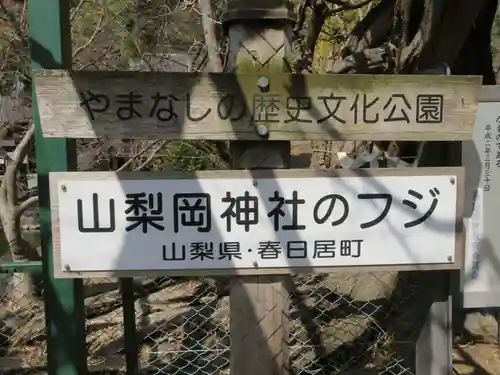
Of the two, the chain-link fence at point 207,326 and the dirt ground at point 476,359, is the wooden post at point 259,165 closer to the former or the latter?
the chain-link fence at point 207,326

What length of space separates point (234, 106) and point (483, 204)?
3.89 feet

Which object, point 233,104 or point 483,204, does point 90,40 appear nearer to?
point 233,104

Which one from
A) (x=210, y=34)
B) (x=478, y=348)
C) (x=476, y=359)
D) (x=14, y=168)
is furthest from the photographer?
(x=14, y=168)

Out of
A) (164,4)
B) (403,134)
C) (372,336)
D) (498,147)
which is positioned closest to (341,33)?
(164,4)

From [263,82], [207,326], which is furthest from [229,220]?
[207,326]

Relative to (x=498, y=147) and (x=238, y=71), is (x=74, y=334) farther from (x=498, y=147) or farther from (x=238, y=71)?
(x=498, y=147)

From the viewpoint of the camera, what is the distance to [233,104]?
2.01 m

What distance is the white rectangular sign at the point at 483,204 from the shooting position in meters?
2.56

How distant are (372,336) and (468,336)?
0.63 metres

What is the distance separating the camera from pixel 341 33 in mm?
5750

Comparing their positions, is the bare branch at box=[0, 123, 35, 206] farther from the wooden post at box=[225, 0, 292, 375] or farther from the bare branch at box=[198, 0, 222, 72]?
the wooden post at box=[225, 0, 292, 375]

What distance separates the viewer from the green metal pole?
85.3 inches

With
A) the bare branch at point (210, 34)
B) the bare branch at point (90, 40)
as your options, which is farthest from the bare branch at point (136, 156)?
the bare branch at point (210, 34)

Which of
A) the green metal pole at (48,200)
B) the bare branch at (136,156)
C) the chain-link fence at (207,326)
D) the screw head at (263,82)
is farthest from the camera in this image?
the bare branch at (136,156)
